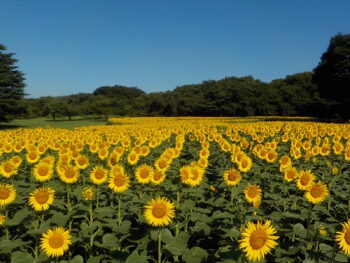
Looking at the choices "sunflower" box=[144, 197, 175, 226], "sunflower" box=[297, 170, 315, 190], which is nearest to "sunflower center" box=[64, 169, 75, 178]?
"sunflower" box=[144, 197, 175, 226]

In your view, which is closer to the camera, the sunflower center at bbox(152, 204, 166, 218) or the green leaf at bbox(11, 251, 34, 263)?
the green leaf at bbox(11, 251, 34, 263)

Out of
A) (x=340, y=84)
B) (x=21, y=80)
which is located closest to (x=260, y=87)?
(x=340, y=84)

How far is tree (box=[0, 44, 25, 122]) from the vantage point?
43934 millimetres

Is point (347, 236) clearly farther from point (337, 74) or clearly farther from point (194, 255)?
point (337, 74)

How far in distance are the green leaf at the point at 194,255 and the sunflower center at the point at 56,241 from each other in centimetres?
138

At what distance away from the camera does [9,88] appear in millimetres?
46219

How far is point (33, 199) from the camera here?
12.6ft

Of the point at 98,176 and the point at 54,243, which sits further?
the point at 98,176

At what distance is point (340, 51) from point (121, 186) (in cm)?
4456

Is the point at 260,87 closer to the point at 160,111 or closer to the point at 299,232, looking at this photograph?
the point at 160,111

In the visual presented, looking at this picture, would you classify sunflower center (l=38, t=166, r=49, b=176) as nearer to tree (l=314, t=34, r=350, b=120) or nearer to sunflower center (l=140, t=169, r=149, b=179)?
sunflower center (l=140, t=169, r=149, b=179)

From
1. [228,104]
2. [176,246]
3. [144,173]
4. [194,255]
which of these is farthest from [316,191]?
[228,104]

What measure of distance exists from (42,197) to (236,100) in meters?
77.0

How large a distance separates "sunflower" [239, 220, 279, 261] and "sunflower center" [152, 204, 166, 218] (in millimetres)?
985
